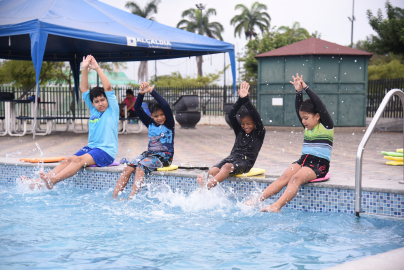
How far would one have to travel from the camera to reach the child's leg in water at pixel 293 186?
12.5ft

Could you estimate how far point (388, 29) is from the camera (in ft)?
52.7

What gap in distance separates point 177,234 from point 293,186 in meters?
1.25

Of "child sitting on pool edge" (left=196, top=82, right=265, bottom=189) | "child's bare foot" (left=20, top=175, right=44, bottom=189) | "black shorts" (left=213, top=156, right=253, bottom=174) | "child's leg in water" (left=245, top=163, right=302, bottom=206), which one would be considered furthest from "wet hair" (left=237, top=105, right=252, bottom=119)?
"child's bare foot" (left=20, top=175, right=44, bottom=189)

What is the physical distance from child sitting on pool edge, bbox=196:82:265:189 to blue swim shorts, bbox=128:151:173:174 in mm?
699

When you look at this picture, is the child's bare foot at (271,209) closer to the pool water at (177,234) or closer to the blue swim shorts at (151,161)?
the pool water at (177,234)

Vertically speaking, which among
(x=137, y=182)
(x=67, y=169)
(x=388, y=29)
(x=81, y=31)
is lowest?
(x=137, y=182)

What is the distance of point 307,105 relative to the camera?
3975 mm

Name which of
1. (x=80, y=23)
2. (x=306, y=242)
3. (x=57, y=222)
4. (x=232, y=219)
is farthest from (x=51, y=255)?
(x=80, y=23)

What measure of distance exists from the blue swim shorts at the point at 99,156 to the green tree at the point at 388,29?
14619 mm

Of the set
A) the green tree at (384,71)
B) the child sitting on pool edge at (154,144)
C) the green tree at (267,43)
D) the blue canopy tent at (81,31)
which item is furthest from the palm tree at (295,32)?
the child sitting on pool edge at (154,144)

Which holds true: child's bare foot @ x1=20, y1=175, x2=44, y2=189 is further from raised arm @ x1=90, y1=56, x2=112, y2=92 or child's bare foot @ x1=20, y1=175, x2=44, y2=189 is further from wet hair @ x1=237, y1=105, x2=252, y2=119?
wet hair @ x1=237, y1=105, x2=252, y2=119

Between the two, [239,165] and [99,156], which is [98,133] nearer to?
[99,156]

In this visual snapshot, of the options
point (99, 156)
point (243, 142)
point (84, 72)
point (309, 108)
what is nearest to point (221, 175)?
point (243, 142)

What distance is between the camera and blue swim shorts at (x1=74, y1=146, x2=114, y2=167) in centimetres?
497
